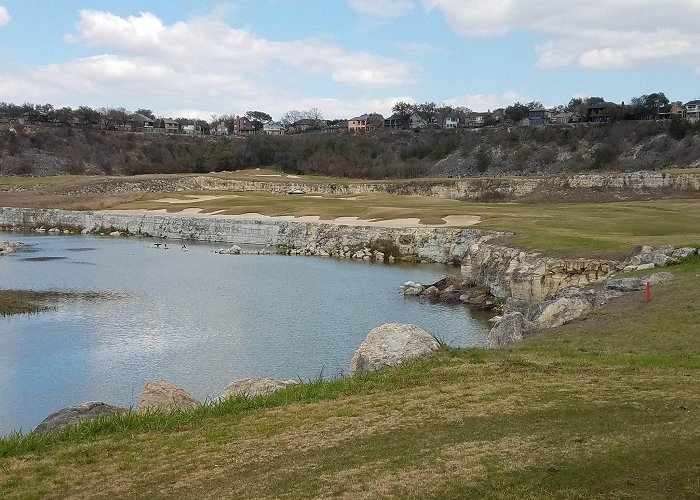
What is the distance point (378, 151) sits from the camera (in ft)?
460

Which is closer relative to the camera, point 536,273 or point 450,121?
point 536,273

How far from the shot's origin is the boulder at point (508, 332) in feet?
65.7

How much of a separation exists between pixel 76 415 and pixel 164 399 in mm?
1555

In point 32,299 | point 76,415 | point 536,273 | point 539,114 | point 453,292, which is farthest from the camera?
point 539,114

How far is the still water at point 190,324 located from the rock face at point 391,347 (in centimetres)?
482

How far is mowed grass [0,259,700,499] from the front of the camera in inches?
348

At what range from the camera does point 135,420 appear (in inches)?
480

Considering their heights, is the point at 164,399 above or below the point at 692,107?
below

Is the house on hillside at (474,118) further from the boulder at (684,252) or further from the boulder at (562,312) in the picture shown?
the boulder at (562,312)

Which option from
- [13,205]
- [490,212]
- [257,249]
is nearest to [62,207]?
[13,205]

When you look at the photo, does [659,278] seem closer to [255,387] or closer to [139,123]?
[255,387]

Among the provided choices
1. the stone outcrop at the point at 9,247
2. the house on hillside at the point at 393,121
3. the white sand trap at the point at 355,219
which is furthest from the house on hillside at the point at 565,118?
the stone outcrop at the point at 9,247

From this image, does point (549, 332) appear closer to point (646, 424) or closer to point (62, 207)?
point (646, 424)

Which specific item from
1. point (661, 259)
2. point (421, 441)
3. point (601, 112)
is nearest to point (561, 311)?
point (661, 259)
